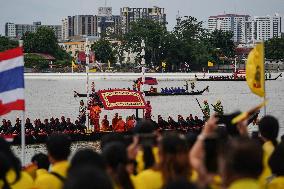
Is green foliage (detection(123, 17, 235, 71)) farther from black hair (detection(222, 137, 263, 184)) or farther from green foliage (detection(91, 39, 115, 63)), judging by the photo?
black hair (detection(222, 137, 263, 184))

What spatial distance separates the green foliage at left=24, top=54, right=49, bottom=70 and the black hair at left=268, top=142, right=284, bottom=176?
131705 millimetres

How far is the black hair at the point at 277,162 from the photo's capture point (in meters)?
6.45

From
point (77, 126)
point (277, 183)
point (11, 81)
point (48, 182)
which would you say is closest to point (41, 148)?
point (77, 126)

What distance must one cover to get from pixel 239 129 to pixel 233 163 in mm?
2204

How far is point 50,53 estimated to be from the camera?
157 metres

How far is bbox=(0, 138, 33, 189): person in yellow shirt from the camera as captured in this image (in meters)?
6.21

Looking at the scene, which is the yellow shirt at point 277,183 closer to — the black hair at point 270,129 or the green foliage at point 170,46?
the black hair at point 270,129

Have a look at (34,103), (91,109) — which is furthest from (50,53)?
(91,109)

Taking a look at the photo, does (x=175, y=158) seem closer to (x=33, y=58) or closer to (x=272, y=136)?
(x=272, y=136)

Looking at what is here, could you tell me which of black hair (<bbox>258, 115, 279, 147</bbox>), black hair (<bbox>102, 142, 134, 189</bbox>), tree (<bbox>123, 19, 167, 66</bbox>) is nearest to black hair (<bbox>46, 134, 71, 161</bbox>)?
black hair (<bbox>102, 142, 134, 189</bbox>)

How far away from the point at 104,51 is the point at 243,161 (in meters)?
145

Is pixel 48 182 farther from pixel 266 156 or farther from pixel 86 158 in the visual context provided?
pixel 266 156

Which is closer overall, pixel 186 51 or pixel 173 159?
pixel 173 159

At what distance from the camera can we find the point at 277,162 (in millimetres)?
6496
